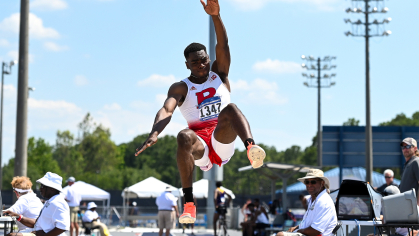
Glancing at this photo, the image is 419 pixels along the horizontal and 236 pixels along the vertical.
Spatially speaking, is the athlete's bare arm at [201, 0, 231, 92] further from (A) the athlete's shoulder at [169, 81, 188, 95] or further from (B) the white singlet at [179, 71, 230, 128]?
(A) the athlete's shoulder at [169, 81, 188, 95]

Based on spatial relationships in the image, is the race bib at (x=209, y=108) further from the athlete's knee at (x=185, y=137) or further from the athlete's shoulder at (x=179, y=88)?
the athlete's knee at (x=185, y=137)

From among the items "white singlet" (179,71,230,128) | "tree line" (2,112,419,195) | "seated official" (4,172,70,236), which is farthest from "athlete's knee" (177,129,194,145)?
"tree line" (2,112,419,195)

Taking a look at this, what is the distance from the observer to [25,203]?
25.6 ft

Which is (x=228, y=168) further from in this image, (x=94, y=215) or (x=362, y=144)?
(x=94, y=215)

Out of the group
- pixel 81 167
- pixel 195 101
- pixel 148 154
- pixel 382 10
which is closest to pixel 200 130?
pixel 195 101

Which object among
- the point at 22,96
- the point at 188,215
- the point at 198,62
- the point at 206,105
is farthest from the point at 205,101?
the point at 22,96

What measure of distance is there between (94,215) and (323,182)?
8.84m

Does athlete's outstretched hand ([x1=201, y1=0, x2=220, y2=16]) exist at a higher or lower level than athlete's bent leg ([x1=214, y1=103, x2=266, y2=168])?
higher

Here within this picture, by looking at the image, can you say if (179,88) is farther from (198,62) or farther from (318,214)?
(318,214)

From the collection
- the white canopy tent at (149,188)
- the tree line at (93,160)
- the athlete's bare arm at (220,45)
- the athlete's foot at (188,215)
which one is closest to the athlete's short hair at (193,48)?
the athlete's bare arm at (220,45)

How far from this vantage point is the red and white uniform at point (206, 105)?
5.52 m

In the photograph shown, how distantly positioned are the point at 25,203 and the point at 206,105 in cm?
370

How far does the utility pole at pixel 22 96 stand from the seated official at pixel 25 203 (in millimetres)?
5303

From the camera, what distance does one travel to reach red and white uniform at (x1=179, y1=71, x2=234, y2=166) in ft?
18.1
